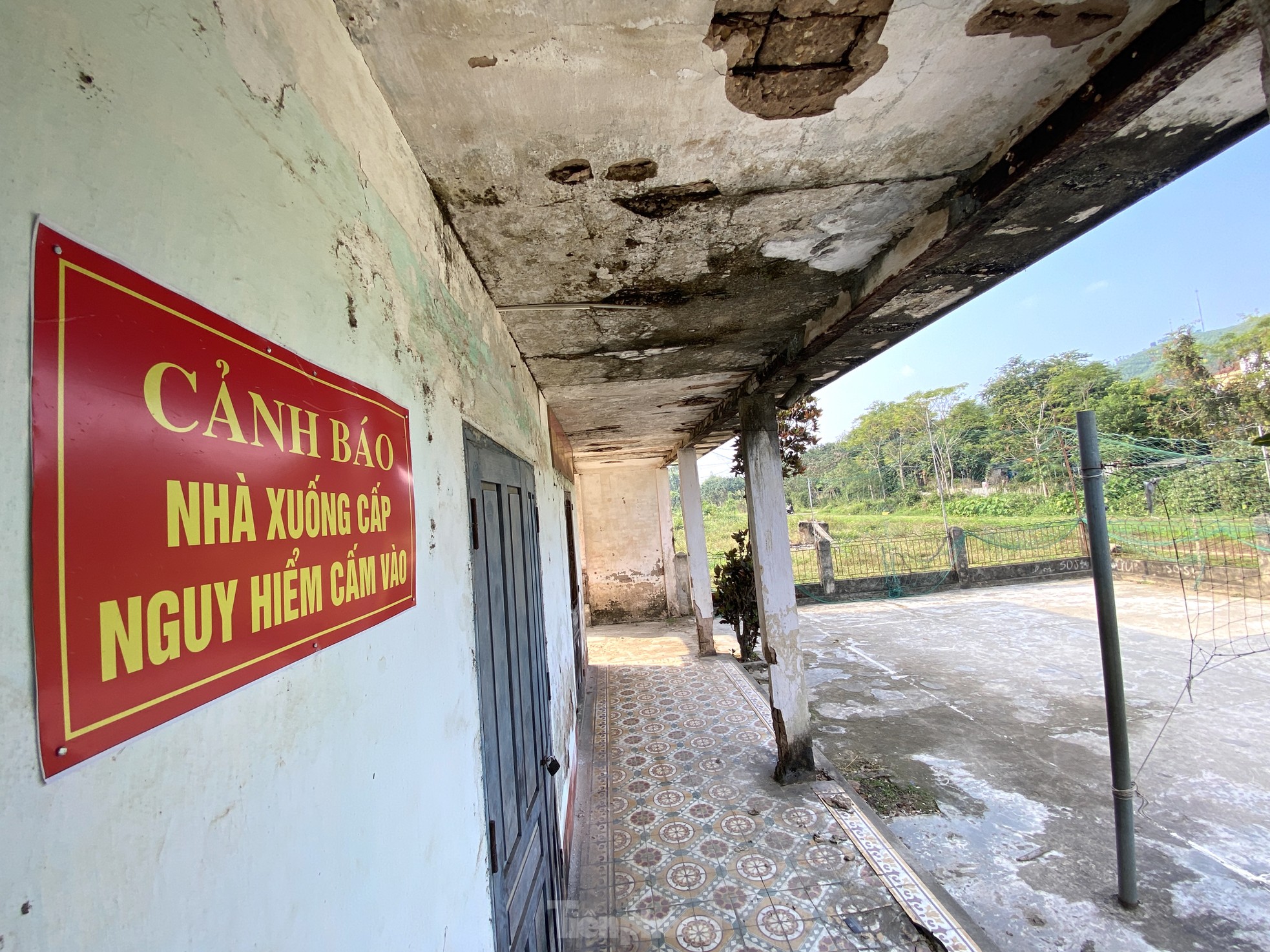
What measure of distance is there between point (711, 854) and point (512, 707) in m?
1.98

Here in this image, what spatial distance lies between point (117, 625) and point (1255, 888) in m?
4.91

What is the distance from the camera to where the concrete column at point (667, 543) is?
10469mm

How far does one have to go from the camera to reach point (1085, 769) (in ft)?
13.2

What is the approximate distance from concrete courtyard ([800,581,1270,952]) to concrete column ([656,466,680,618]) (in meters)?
3.15

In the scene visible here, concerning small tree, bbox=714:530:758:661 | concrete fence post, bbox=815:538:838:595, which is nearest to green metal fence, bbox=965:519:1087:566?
concrete fence post, bbox=815:538:838:595

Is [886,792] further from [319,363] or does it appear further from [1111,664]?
[319,363]

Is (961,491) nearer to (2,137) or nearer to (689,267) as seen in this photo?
(689,267)

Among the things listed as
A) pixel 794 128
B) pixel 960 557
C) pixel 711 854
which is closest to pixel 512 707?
pixel 711 854

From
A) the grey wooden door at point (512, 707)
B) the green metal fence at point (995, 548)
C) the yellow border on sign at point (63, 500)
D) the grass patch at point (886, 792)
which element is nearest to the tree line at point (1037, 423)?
the green metal fence at point (995, 548)

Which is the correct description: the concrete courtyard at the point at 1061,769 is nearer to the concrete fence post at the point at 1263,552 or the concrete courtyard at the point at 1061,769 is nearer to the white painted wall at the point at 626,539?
the concrete fence post at the point at 1263,552

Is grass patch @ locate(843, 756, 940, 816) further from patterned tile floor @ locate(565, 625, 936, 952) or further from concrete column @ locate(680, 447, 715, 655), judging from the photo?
concrete column @ locate(680, 447, 715, 655)

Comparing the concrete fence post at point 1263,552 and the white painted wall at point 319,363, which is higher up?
the white painted wall at point 319,363

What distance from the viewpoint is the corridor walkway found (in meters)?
2.52

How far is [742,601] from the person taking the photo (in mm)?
7043
